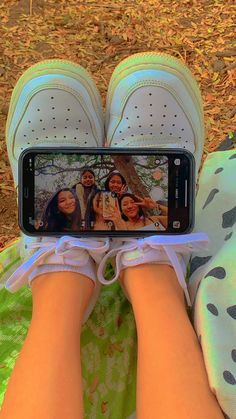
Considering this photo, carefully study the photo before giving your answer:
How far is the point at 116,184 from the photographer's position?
2.96 ft

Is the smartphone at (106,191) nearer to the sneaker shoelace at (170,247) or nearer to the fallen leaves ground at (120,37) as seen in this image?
the sneaker shoelace at (170,247)

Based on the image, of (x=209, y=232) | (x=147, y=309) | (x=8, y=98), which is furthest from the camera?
(x=8, y=98)

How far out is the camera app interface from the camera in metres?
0.90

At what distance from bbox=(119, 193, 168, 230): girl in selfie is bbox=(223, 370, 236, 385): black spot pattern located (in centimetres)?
25

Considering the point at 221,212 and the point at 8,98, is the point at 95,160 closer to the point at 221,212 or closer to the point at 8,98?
the point at 221,212

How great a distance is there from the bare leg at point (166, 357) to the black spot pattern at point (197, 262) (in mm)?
61

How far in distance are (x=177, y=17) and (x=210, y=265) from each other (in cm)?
64

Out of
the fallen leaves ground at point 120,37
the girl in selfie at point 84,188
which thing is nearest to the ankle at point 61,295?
the girl in selfie at point 84,188

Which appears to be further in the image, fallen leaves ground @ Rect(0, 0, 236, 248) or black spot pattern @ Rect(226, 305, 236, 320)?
fallen leaves ground @ Rect(0, 0, 236, 248)

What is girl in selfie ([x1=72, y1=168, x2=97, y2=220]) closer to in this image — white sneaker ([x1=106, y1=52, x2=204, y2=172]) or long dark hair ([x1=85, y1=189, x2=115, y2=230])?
long dark hair ([x1=85, y1=189, x2=115, y2=230])

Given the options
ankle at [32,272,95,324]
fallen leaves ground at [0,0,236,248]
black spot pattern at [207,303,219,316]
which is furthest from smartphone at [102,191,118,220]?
fallen leaves ground at [0,0,236,248]

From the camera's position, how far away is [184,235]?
890mm

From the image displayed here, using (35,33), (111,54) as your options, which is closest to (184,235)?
(111,54)

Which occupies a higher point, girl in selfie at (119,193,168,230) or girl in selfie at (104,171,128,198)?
girl in selfie at (104,171,128,198)
